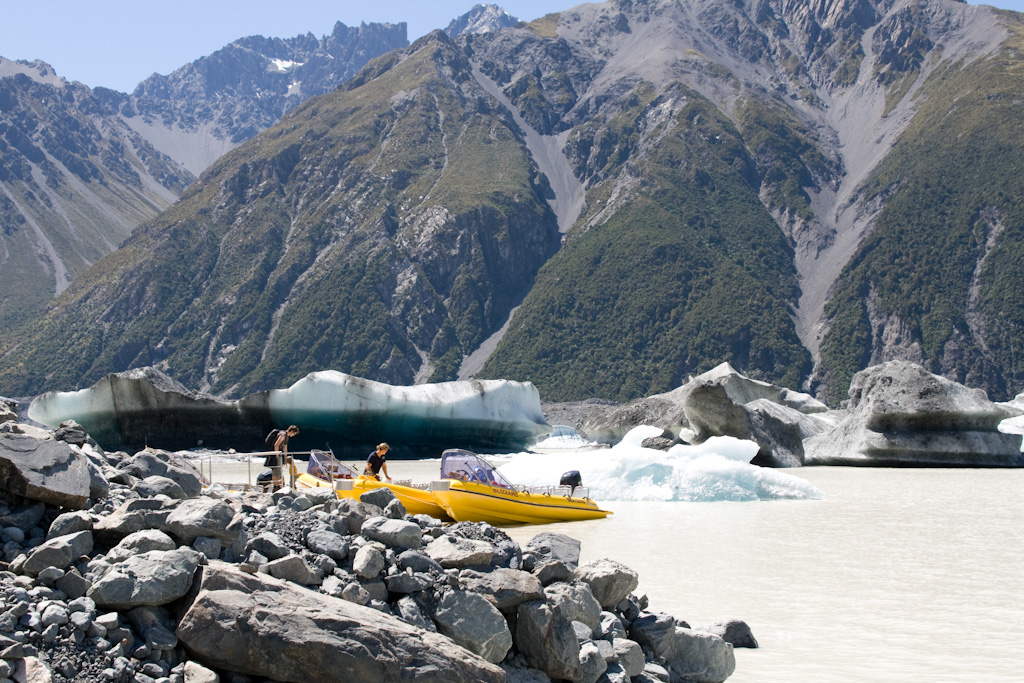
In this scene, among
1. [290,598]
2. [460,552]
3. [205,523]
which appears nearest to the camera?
[290,598]

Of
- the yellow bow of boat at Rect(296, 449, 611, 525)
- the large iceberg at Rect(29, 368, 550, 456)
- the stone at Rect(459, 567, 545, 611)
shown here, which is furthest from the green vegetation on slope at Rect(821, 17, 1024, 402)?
the stone at Rect(459, 567, 545, 611)

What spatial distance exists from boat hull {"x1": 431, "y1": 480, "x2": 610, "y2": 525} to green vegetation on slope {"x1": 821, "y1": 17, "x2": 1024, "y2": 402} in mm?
98398

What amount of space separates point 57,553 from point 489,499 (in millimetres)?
10224

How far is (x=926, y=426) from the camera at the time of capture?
30406 millimetres

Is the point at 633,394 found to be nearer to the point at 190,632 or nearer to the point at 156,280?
the point at 156,280

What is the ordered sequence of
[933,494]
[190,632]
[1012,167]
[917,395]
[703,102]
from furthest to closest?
[703,102]
[1012,167]
[917,395]
[933,494]
[190,632]

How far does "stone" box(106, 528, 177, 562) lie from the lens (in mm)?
5961

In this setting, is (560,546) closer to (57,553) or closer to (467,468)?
(57,553)

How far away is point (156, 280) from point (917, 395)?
135 meters

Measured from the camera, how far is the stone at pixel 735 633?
7.71m

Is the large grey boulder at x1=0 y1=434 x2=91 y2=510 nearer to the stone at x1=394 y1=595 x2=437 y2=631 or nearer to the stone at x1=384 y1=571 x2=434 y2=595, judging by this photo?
the stone at x1=384 y1=571 x2=434 y2=595

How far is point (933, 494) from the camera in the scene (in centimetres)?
2144

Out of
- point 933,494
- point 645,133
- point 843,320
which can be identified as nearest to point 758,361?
point 843,320

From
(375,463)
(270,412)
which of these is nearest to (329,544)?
(375,463)
